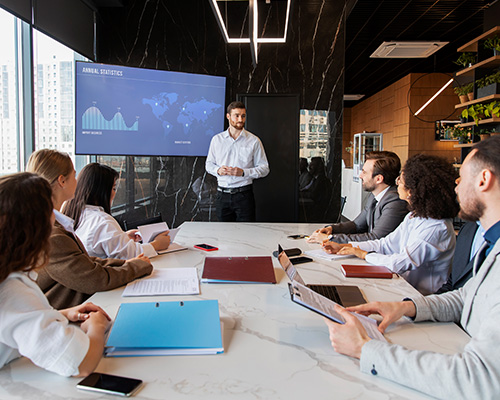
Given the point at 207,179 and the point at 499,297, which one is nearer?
the point at 499,297

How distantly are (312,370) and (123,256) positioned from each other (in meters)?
1.21

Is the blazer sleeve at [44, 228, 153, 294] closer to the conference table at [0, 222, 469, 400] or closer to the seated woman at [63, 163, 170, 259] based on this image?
the conference table at [0, 222, 469, 400]

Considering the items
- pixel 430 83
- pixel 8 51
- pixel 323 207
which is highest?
pixel 430 83

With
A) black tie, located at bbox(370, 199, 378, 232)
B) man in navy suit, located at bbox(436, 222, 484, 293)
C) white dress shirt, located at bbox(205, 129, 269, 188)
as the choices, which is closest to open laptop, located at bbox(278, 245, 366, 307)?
man in navy suit, located at bbox(436, 222, 484, 293)

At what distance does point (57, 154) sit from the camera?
1617 millimetres

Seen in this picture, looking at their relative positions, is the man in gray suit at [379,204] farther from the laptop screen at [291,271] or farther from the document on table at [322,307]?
the document on table at [322,307]

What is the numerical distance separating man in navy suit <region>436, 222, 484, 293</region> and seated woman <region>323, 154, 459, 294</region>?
1.4 inches

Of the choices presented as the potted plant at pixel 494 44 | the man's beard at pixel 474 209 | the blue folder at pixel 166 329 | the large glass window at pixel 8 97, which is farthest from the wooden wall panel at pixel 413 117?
the blue folder at pixel 166 329

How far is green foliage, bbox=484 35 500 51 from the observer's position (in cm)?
446

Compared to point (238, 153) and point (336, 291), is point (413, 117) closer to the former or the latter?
point (238, 153)

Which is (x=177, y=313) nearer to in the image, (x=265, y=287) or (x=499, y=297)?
(x=265, y=287)

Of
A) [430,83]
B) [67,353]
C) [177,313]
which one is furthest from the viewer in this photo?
[430,83]

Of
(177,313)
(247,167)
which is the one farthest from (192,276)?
(247,167)

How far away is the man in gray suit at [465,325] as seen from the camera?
2.82ft
